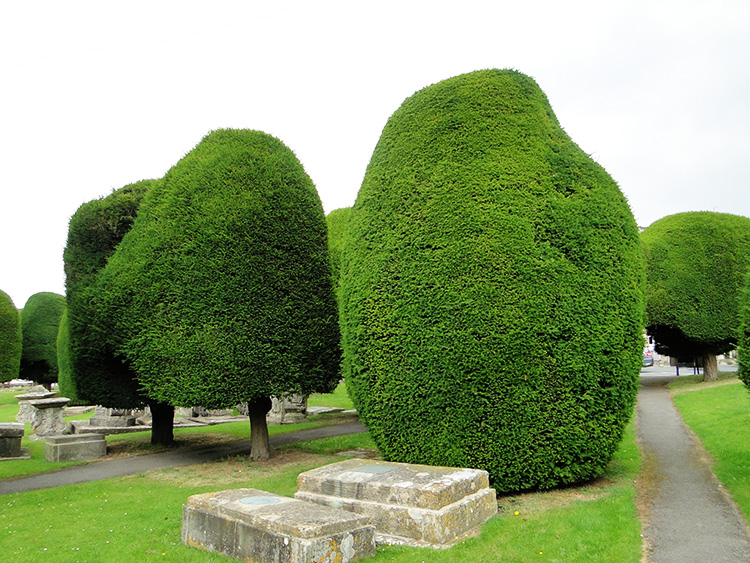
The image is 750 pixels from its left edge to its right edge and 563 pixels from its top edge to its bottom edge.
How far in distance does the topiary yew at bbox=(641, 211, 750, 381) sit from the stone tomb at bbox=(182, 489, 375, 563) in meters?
18.0

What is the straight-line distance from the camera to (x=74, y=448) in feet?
41.8

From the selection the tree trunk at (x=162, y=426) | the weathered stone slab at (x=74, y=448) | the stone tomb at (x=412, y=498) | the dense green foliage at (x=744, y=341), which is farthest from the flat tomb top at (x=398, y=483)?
the tree trunk at (x=162, y=426)

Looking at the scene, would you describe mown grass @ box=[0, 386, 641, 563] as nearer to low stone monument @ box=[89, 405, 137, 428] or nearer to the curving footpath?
the curving footpath

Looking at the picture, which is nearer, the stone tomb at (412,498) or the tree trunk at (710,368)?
the stone tomb at (412,498)

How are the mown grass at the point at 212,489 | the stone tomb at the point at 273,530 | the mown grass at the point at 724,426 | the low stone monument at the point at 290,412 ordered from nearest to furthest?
the stone tomb at the point at 273,530
the mown grass at the point at 212,489
the mown grass at the point at 724,426
the low stone monument at the point at 290,412

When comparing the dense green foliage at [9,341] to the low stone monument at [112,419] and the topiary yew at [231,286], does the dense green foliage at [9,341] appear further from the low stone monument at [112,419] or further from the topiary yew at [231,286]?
the topiary yew at [231,286]

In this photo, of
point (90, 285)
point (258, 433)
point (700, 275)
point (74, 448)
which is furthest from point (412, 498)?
point (700, 275)

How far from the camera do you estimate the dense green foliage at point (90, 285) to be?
12570 mm

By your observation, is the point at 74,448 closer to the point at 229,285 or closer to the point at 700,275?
the point at 229,285

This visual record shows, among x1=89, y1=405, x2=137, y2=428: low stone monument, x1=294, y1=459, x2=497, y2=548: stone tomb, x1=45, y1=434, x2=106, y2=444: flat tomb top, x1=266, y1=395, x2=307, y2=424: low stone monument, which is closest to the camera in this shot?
x1=294, y1=459, x2=497, y2=548: stone tomb

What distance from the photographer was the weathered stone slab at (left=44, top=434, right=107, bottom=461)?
12.6 metres

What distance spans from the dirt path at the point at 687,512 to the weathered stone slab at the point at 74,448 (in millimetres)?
12131

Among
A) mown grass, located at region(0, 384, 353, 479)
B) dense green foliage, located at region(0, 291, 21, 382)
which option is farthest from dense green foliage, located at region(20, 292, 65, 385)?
mown grass, located at region(0, 384, 353, 479)

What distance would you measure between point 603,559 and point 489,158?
5.44 meters
